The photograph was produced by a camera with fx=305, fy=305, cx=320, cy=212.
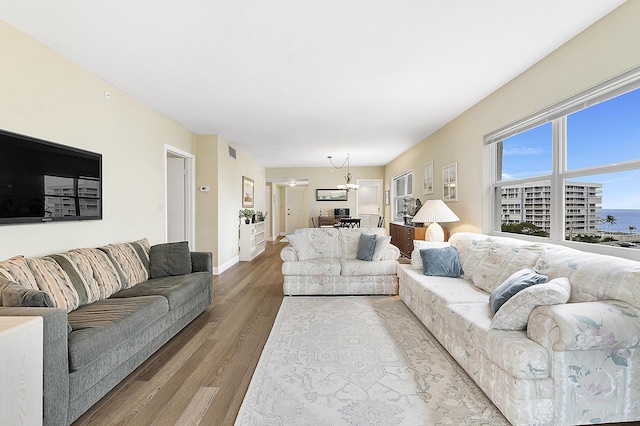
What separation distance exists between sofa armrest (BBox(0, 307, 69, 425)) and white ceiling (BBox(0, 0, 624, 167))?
1972 mm

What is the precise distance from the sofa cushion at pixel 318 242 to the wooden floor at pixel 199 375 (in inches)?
39.3

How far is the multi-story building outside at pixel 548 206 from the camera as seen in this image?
253 centimetres

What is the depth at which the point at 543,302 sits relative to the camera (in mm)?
1763

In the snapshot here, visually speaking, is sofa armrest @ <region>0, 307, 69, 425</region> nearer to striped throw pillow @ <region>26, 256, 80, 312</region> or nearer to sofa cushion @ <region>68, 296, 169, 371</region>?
sofa cushion @ <region>68, 296, 169, 371</region>

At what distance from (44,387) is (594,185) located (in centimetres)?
391

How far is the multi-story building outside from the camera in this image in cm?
253

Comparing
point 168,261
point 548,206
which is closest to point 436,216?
point 548,206

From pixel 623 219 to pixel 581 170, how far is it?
20.0 inches

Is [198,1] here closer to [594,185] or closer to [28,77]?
[28,77]

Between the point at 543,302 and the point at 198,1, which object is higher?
the point at 198,1

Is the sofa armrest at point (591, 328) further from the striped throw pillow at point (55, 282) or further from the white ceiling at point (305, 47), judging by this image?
the striped throw pillow at point (55, 282)

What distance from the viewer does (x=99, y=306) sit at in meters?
2.37

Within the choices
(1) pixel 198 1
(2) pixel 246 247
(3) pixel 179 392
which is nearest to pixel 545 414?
(3) pixel 179 392

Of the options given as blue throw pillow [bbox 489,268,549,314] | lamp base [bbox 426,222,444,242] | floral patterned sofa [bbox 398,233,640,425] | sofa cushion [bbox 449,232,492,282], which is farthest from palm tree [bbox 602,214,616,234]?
lamp base [bbox 426,222,444,242]
